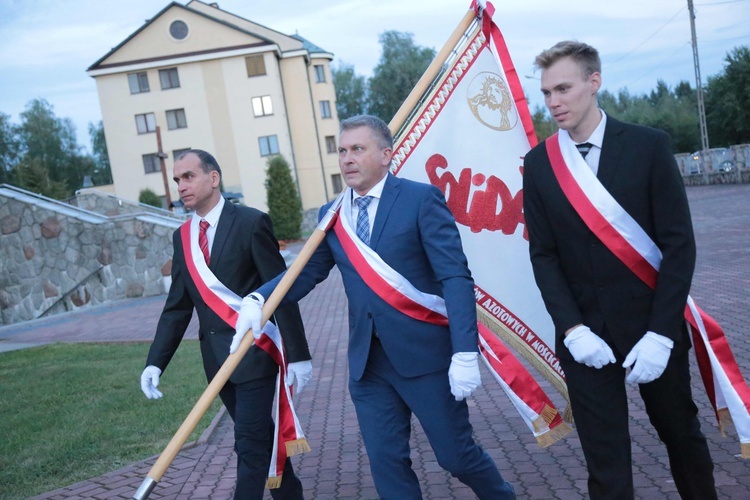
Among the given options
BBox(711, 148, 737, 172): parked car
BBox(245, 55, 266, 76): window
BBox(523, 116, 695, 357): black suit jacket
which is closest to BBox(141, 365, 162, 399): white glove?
BBox(523, 116, 695, 357): black suit jacket

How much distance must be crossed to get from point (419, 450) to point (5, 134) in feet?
274

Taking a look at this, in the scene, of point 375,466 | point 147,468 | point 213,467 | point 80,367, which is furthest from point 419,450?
point 80,367

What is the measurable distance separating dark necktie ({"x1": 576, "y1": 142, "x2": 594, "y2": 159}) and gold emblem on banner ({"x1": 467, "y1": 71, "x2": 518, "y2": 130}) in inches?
39.8

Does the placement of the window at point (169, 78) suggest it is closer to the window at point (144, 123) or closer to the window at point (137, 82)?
the window at point (137, 82)

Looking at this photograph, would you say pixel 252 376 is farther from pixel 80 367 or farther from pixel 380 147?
pixel 80 367

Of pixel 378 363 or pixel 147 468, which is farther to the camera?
pixel 147 468

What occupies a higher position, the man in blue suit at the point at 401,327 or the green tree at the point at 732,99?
the green tree at the point at 732,99

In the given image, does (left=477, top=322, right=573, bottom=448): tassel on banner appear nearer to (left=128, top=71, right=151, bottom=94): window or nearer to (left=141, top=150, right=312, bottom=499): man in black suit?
(left=141, top=150, right=312, bottom=499): man in black suit

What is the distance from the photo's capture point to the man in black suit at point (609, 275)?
3.09 m

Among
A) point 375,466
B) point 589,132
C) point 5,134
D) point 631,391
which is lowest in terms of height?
point 631,391

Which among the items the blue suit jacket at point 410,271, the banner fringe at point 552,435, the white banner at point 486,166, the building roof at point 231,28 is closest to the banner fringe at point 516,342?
the white banner at point 486,166

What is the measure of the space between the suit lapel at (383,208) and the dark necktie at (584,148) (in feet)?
2.62

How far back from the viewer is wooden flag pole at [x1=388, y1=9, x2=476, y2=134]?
3.89m

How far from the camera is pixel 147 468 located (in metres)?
5.85
